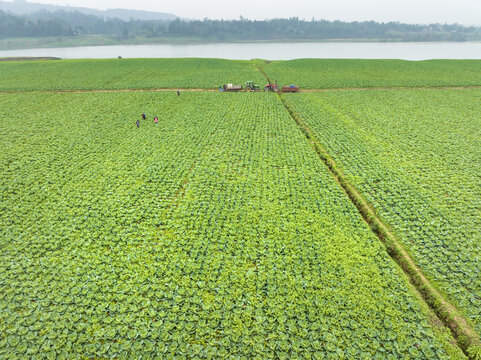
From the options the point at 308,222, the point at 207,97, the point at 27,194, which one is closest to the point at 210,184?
the point at 308,222

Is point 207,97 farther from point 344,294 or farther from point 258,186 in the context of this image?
point 344,294

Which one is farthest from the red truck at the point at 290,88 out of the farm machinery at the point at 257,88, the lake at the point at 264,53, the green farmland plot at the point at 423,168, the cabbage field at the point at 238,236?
the lake at the point at 264,53

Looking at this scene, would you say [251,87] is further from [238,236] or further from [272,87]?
[238,236]

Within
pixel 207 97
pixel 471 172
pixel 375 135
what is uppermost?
pixel 207 97

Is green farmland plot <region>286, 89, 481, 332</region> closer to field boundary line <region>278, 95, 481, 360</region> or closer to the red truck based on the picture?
field boundary line <region>278, 95, 481, 360</region>

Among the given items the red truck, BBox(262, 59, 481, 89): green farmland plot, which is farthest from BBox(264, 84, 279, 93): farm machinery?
BBox(262, 59, 481, 89): green farmland plot

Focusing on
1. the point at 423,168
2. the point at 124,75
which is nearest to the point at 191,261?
the point at 423,168
